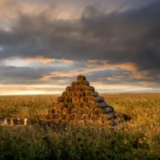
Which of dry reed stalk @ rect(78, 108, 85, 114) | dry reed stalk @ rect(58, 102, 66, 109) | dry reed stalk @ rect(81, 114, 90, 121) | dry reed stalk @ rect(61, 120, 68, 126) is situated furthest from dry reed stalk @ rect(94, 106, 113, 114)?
dry reed stalk @ rect(58, 102, 66, 109)

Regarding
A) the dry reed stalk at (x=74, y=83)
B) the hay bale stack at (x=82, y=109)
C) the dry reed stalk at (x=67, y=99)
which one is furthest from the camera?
the dry reed stalk at (x=74, y=83)

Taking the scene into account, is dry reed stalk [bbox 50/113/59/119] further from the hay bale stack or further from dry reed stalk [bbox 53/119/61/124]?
dry reed stalk [bbox 53/119/61/124]

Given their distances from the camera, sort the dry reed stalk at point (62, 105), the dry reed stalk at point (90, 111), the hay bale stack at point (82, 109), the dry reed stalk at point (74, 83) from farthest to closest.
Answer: the dry reed stalk at point (74, 83)
the dry reed stalk at point (62, 105)
the dry reed stalk at point (90, 111)
the hay bale stack at point (82, 109)

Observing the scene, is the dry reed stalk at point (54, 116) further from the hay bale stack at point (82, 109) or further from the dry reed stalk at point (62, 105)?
the dry reed stalk at point (62, 105)

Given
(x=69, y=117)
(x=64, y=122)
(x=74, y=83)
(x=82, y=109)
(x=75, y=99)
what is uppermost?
(x=74, y=83)

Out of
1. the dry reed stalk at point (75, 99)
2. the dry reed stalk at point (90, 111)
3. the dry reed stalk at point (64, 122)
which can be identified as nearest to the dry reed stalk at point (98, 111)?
the dry reed stalk at point (90, 111)

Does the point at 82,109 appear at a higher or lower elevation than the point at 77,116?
higher

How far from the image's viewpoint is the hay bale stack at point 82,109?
13703 millimetres

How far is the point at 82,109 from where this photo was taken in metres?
14.3

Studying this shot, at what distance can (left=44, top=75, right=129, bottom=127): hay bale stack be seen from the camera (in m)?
13.7

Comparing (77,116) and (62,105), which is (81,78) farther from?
(77,116)

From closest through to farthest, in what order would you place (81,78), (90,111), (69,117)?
(90,111) < (69,117) < (81,78)

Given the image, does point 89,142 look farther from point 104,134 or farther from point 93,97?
point 93,97

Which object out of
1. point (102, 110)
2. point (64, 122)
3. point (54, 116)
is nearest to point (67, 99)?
point (54, 116)
